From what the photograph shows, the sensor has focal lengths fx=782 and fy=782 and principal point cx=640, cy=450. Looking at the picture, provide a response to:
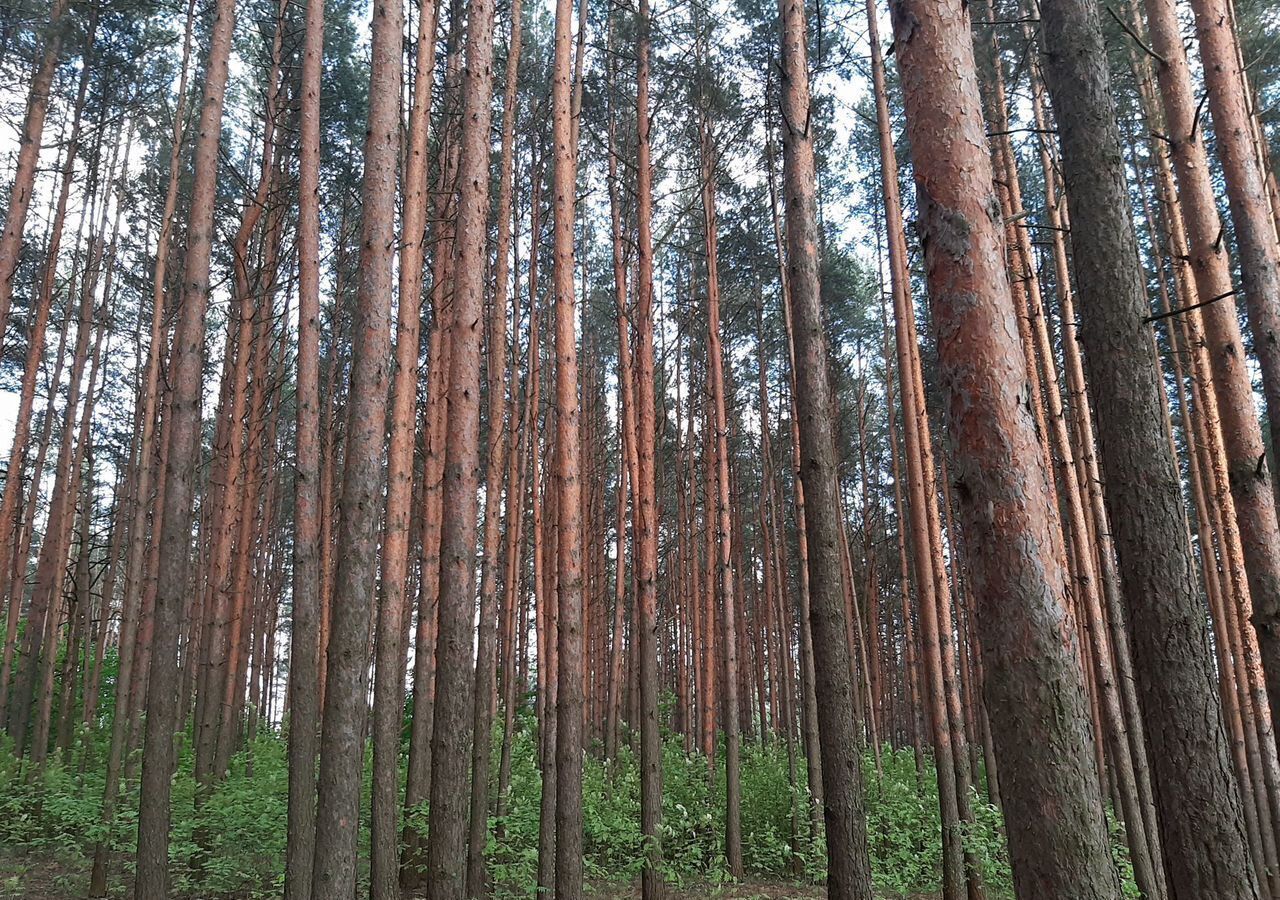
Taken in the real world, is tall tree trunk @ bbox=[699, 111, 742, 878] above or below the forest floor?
above

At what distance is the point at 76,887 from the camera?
29.9 feet

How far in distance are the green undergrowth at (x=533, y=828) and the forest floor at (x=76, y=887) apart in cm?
Result: 5

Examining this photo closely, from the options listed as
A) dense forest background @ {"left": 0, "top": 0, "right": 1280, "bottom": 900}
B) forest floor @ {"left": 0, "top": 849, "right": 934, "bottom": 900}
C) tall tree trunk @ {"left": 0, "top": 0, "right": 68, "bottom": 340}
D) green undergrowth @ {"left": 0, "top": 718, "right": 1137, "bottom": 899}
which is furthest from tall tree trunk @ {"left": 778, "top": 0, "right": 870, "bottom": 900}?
tall tree trunk @ {"left": 0, "top": 0, "right": 68, "bottom": 340}

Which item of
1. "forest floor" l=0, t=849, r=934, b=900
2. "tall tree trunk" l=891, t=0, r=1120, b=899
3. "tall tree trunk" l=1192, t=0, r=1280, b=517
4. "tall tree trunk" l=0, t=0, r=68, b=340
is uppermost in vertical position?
"tall tree trunk" l=0, t=0, r=68, b=340

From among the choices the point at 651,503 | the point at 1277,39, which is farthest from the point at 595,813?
the point at 1277,39

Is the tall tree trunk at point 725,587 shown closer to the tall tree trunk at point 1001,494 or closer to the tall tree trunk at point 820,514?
the tall tree trunk at point 820,514

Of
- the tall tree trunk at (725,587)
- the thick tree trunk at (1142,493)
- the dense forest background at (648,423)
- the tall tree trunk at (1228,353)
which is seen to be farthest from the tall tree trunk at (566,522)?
the tall tree trunk at (1228,353)

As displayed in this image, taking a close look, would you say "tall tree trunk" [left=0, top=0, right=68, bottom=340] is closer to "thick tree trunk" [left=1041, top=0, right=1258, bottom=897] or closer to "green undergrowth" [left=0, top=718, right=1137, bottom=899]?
"green undergrowth" [left=0, top=718, right=1137, bottom=899]

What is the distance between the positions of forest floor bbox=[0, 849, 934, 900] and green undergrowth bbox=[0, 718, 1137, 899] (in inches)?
2.1

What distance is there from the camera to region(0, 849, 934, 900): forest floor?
28.7ft

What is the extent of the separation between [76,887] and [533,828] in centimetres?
530

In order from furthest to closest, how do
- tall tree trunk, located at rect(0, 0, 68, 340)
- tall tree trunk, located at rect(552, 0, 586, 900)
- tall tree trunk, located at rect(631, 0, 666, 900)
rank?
tall tree trunk, located at rect(0, 0, 68, 340) → tall tree trunk, located at rect(631, 0, 666, 900) → tall tree trunk, located at rect(552, 0, 586, 900)

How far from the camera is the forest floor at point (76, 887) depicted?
8742mm

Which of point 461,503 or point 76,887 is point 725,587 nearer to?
point 461,503
